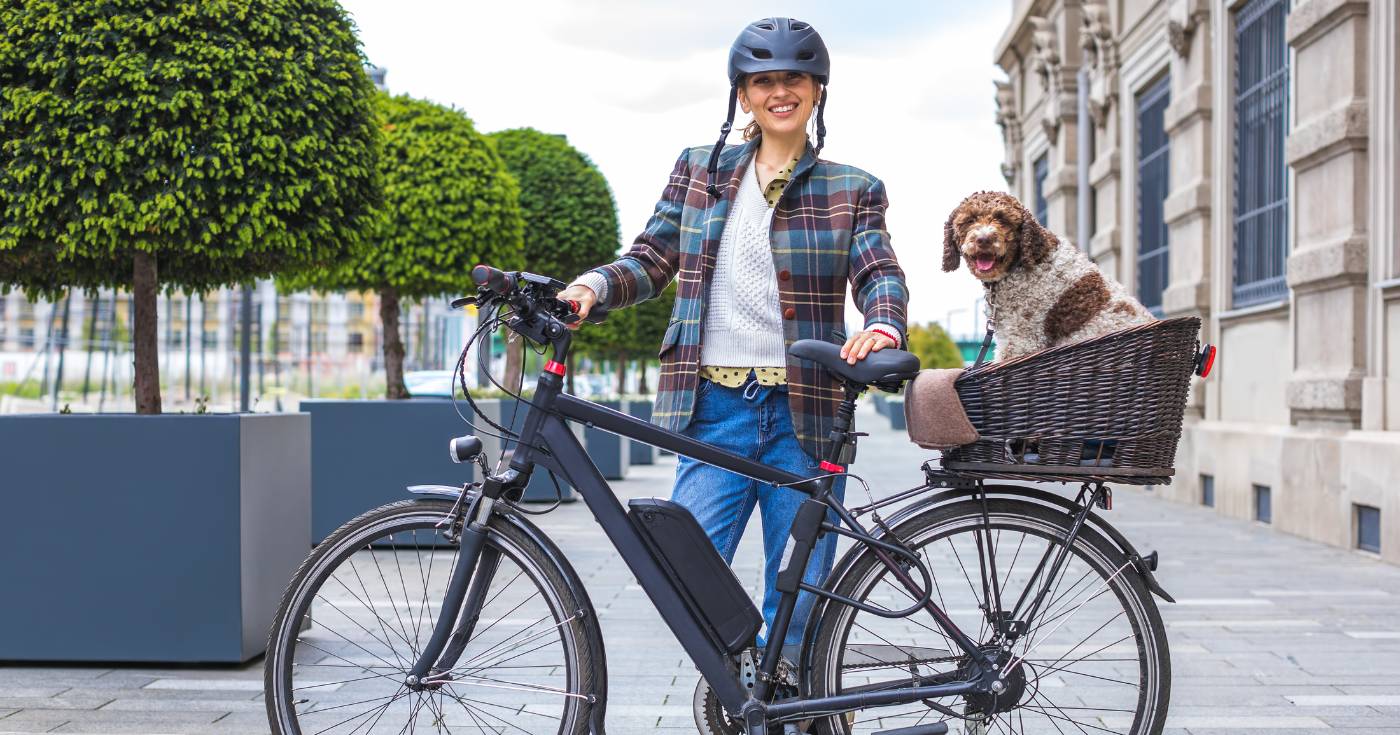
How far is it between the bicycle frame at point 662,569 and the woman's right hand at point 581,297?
16 cm

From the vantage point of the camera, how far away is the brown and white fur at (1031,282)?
129 inches

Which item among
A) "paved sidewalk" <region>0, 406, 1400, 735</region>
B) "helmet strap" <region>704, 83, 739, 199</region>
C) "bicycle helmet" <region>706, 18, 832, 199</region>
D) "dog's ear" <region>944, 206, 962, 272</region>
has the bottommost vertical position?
"paved sidewalk" <region>0, 406, 1400, 735</region>

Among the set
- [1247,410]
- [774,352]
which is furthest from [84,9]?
[1247,410]

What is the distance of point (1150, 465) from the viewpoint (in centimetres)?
296

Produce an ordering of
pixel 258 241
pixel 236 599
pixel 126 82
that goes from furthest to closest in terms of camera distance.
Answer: pixel 258 241 < pixel 126 82 < pixel 236 599

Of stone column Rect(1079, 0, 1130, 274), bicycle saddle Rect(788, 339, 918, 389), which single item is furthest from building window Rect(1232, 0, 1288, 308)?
bicycle saddle Rect(788, 339, 918, 389)

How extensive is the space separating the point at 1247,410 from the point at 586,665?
1018cm

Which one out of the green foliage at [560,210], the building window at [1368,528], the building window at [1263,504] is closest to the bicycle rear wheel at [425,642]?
the building window at [1368,528]

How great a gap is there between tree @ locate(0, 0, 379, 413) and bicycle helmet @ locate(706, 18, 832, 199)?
292cm

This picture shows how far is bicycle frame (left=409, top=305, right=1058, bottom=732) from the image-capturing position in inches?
123

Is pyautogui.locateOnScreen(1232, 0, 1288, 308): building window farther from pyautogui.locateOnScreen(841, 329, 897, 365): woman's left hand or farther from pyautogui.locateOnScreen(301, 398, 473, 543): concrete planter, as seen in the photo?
pyautogui.locateOnScreen(841, 329, 897, 365): woman's left hand

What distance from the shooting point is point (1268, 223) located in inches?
457

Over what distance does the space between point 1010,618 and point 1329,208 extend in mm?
7427

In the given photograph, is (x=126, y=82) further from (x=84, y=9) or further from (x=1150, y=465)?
(x=1150, y=465)
